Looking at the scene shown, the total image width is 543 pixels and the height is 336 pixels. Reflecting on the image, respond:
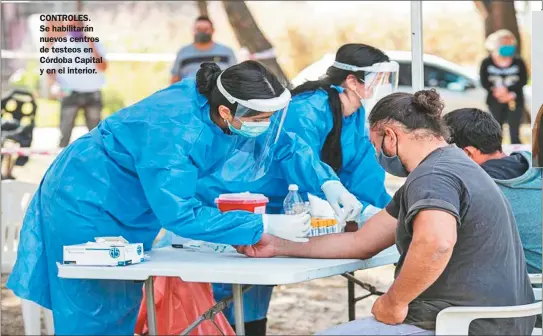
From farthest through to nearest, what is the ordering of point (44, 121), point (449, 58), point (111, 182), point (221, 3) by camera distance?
point (449, 58) → point (221, 3) → point (44, 121) → point (111, 182)

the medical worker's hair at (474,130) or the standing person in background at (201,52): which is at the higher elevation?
the standing person in background at (201,52)

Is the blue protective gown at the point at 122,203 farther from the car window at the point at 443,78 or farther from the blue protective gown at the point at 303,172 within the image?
the car window at the point at 443,78

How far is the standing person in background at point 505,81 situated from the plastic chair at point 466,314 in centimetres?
701

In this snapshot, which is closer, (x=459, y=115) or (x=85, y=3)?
(x=459, y=115)

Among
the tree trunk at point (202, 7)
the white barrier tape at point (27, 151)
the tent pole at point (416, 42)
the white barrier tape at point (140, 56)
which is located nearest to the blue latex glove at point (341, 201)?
the tent pole at point (416, 42)

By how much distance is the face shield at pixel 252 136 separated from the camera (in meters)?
2.77

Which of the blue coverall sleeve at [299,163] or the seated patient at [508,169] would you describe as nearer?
the seated patient at [508,169]

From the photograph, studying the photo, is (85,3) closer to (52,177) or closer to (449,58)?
(449,58)

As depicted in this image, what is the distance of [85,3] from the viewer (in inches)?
368

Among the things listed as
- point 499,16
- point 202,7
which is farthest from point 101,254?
point 499,16

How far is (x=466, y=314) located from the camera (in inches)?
94.2

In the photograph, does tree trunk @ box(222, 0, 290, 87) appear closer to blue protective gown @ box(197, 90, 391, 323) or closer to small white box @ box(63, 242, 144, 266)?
blue protective gown @ box(197, 90, 391, 323)

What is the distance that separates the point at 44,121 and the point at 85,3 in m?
1.45

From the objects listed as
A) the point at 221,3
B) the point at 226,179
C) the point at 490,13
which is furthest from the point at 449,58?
the point at 226,179
